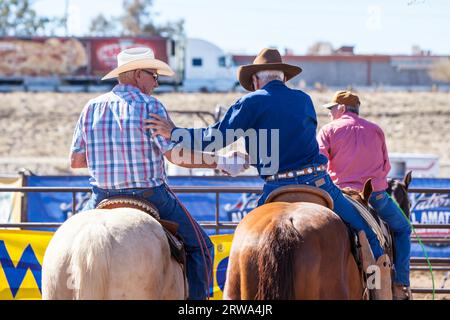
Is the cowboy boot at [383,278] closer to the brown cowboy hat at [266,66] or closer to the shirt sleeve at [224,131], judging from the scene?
the shirt sleeve at [224,131]

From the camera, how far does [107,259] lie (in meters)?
4.72

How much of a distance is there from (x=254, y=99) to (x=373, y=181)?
2.21m

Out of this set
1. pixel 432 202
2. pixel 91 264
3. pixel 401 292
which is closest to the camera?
pixel 91 264

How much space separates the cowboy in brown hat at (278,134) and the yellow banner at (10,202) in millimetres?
7070

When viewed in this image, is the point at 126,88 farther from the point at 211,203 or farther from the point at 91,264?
the point at 211,203

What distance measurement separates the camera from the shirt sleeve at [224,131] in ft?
18.4

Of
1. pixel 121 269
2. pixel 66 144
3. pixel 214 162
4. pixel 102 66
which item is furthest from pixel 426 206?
pixel 102 66

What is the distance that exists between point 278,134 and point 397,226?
7.34 ft

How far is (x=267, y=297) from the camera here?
4.71m

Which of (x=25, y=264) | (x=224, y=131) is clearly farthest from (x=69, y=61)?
(x=224, y=131)

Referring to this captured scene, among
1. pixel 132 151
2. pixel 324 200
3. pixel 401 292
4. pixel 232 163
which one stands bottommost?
pixel 401 292

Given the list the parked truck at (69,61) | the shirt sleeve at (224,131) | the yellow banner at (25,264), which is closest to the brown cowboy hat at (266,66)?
the shirt sleeve at (224,131)

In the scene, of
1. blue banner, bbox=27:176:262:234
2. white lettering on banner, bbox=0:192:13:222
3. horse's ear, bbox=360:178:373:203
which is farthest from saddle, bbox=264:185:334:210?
white lettering on banner, bbox=0:192:13:222
